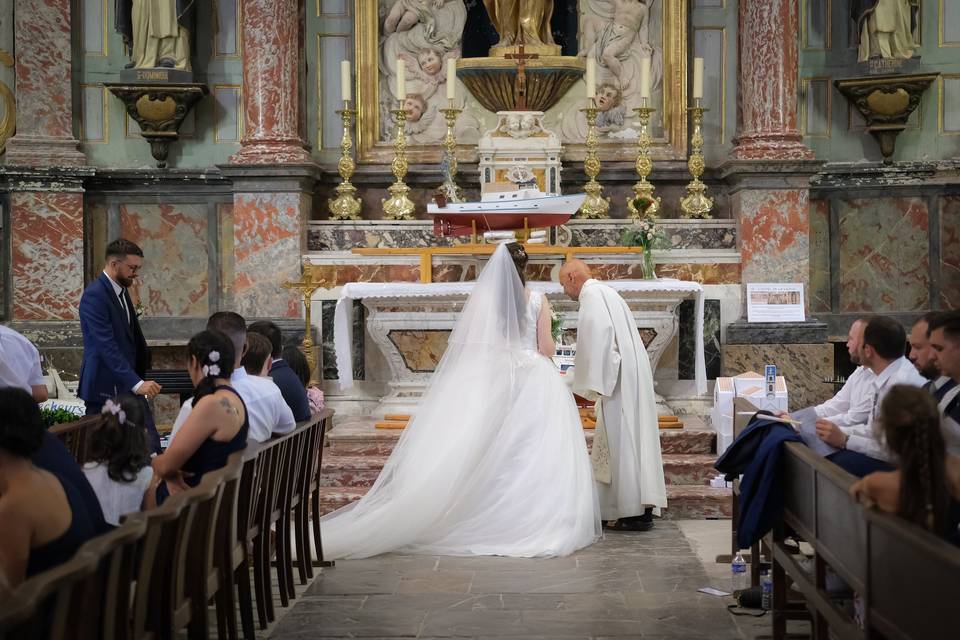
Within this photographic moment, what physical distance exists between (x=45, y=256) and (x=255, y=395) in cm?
570

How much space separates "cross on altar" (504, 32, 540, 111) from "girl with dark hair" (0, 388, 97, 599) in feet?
25.1

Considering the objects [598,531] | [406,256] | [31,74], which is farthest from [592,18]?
[598,531]

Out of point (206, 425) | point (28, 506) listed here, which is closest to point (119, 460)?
point (206, 425)

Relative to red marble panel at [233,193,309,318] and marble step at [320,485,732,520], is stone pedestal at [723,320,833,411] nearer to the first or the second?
marble step at [320,485,732,520]

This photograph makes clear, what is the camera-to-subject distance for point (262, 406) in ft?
18.6

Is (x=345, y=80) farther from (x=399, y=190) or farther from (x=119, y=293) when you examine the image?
(x=119, y=293)

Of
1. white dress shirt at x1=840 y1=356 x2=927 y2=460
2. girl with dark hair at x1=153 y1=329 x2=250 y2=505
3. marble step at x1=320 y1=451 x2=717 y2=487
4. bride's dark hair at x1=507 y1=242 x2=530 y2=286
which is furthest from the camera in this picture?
marble step at x1=320 y1=451 x2=717 y2=487

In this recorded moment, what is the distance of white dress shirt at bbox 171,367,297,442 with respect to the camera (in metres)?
5.64

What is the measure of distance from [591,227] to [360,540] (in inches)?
181

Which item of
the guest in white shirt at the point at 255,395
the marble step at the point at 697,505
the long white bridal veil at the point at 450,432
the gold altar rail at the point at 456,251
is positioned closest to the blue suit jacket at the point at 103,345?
the guest in white shirt at the point at 255,395

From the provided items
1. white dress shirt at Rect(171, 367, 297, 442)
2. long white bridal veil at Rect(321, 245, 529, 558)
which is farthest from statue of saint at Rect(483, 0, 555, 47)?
white dress shirt at Rect(171, 367, 297, 442)

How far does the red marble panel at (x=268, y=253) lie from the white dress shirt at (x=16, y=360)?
4.38 metres

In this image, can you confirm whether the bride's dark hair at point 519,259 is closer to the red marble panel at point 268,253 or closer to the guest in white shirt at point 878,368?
the guest in white shirt at point 878,368

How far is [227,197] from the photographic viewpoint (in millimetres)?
11055
